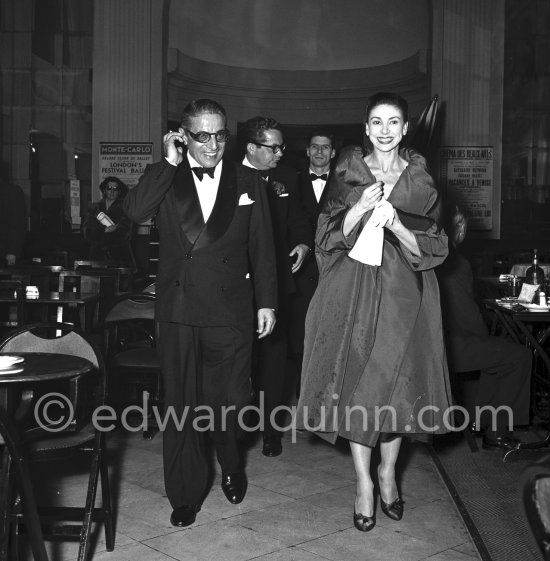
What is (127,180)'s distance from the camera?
1073 cm

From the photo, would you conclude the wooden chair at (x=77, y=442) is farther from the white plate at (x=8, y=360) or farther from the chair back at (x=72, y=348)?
the white plate at (x=8, y=360)

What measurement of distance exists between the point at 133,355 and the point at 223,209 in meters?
1.72

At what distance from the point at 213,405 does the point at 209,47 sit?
10656 millimetres

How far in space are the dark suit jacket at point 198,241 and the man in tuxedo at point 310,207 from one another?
128 cm

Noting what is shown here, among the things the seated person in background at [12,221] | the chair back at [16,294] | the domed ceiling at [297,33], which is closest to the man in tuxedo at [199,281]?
the chair back at [16,294]

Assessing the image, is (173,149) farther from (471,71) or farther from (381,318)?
(471,71)

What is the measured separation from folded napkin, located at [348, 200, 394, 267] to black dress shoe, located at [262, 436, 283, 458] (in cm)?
162

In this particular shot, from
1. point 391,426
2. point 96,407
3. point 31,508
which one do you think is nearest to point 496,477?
point 391,426

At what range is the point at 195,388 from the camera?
333 cm

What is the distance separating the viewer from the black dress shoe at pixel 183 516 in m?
3.27

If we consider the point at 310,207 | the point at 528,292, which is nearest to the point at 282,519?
the point at 310,207

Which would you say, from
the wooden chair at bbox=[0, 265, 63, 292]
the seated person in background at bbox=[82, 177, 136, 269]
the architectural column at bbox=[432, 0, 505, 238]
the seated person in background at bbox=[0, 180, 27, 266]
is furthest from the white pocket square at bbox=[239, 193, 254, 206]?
the architectural column at bbox=[432, 0, 505, 238]

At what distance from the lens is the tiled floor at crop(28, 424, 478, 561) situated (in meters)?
3.01

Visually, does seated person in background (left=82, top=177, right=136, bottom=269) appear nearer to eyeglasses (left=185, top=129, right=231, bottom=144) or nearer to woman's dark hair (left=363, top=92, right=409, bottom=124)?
eyeglasses (left=185, top=129, right=231, bottom=144)
